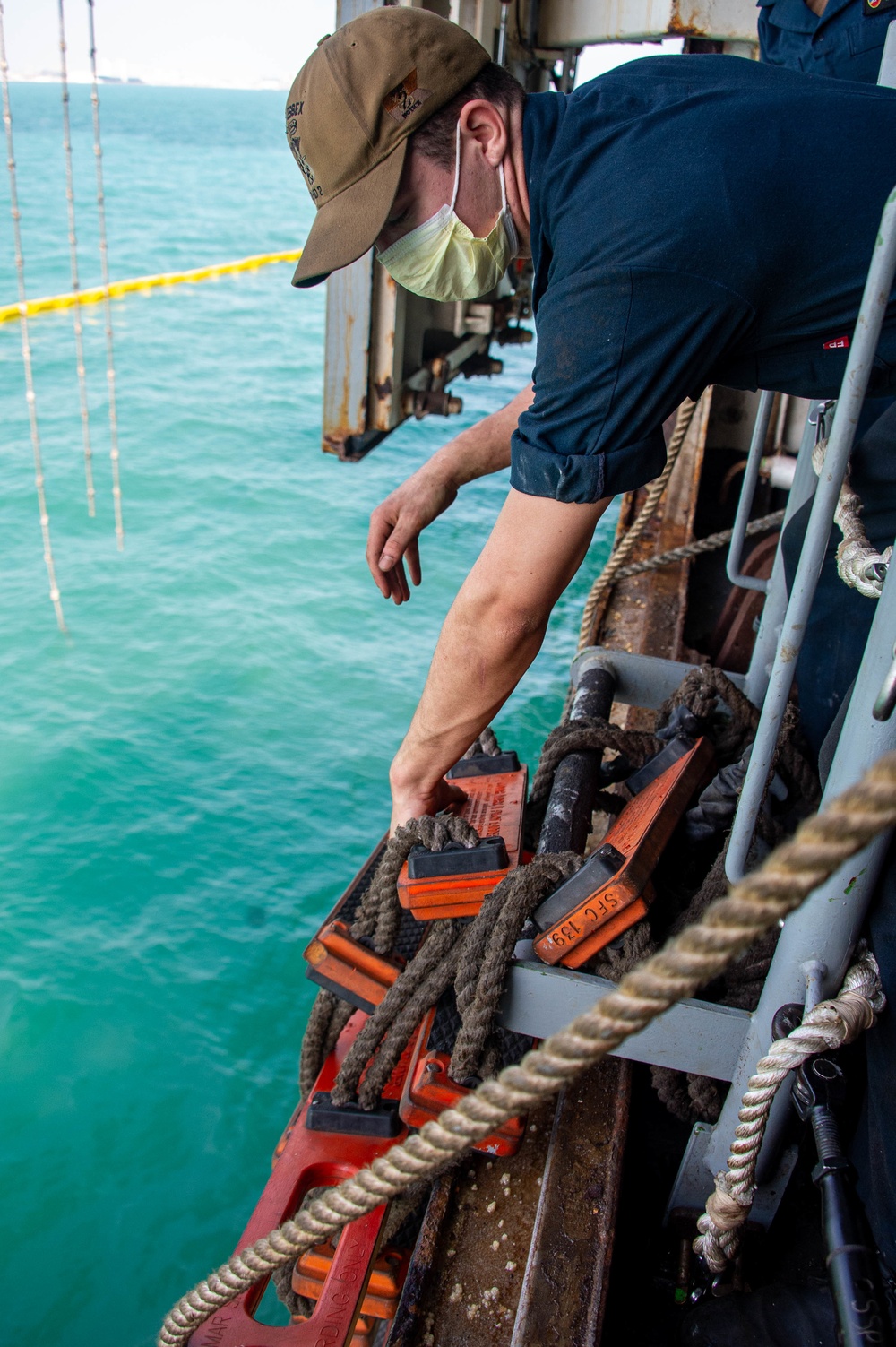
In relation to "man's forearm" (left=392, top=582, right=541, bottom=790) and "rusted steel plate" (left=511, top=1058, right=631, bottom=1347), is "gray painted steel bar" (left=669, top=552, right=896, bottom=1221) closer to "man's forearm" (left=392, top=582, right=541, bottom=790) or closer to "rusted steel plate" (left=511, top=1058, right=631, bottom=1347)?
"rusted steel plate" (left=511, top=1058, right=631, bottom=1347)

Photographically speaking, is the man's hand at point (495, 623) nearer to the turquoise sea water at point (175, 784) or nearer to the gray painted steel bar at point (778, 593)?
the gray painted steel bar at point (778, 593)

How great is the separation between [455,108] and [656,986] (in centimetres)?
152

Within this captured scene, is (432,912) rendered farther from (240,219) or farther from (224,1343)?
(240,219)

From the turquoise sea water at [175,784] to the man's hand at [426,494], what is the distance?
10.9 feet

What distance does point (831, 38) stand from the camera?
8.90 ft

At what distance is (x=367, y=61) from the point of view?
1590 mm

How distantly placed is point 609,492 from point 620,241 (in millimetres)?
345

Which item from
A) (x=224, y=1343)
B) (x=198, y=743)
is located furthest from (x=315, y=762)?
(x=224, y=1343)

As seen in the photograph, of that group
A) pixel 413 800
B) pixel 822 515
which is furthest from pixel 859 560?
pixel 413 800

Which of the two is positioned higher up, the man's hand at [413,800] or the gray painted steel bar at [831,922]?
the gray painted steel bar at [831,922]

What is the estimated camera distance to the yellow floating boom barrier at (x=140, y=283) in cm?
1869

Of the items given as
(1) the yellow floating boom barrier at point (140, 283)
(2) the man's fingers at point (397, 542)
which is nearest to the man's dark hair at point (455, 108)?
(2) the man's fingers at point (397, 542)

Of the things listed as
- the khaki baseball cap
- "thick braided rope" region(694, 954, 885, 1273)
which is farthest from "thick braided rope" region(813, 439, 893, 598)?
the khaki baseball cap

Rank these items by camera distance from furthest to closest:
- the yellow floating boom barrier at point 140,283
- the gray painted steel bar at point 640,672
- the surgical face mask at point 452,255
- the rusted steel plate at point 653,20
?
the yellow floating boom barrier at point 140,283 < the rusted steel plate at point 653,20 < the gray painted steel bar at point 640,672 < the surgical face mask at point 452,255
